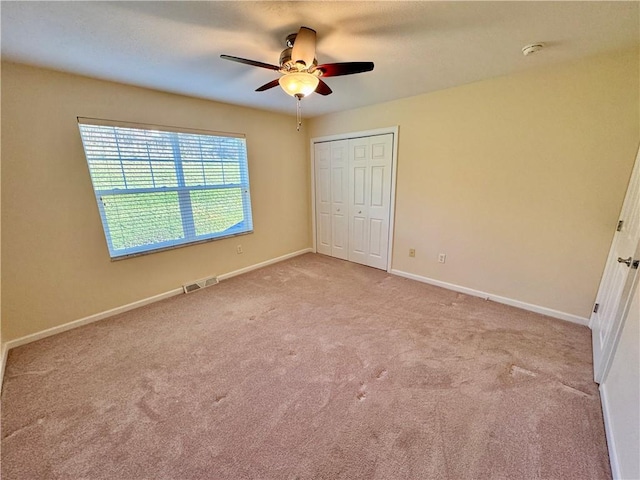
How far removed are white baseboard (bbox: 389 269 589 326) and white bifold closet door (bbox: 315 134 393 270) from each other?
1.73 feet

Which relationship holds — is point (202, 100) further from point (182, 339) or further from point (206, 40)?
point (182, 339)

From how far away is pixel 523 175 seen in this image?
2.46 metres

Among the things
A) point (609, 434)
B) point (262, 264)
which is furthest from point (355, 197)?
point (609, 434)

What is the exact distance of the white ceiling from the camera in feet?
4.63

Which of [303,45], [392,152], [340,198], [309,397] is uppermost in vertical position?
[303,45]

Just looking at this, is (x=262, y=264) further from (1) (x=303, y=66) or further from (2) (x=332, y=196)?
(1) (x=303, y=66)

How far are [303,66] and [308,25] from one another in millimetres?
216

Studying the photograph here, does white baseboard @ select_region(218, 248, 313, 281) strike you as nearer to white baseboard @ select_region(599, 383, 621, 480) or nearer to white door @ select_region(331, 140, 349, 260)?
white door @ select_region(331, 140, 349, 260)

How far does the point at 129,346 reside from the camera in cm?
217

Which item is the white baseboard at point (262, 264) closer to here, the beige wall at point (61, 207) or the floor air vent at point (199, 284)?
the floor air vent at point (199, 284)

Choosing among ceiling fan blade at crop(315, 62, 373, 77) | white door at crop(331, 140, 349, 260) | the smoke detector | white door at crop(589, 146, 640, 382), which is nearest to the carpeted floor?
white door at crop(589, 146, 640, 382)

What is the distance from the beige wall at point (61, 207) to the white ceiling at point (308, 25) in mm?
257

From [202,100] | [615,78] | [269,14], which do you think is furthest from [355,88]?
[615,78]

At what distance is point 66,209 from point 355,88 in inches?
118
